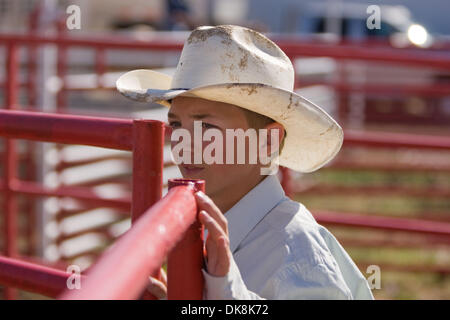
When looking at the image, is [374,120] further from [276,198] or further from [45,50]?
[276,198]

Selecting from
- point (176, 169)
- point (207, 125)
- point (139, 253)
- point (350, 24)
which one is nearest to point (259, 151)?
point (207, 125)

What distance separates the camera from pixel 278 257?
1393 millimetres

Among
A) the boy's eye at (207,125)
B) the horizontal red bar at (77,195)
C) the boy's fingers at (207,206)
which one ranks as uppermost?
the boy's eye at (207,125)

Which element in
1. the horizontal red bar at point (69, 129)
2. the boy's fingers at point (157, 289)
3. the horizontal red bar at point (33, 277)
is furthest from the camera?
the horizontal red bar at point (33, 277)

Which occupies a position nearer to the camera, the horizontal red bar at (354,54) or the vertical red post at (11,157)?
the horizontal red bar at (354,54)

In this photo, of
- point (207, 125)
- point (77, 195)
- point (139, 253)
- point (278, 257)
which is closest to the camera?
point (139, 253)

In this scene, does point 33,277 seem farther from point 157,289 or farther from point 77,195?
point 77,195

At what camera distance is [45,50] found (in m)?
4.83

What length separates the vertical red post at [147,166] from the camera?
52.4 inches

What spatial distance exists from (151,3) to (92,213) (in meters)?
14.1

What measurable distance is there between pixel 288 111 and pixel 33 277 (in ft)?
2.08

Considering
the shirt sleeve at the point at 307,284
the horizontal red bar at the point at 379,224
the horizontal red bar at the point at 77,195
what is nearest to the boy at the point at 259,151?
the shirt sleeve at the point at 307,284

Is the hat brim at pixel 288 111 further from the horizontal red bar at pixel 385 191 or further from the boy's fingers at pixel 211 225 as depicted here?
the horizontal red bar at pixel 385 191

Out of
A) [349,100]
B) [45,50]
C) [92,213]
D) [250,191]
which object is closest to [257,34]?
[250,191]
